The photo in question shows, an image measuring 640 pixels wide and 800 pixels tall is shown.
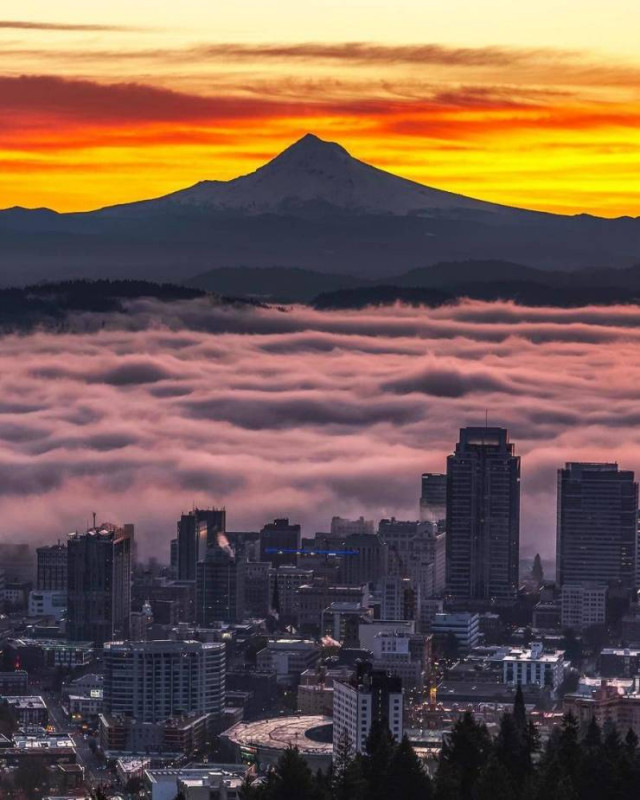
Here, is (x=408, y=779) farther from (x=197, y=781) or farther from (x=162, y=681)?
(x=162, y=681)

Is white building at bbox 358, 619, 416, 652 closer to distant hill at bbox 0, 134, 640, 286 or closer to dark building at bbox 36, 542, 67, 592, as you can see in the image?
dark building at bbox 36, 542, 67, 592

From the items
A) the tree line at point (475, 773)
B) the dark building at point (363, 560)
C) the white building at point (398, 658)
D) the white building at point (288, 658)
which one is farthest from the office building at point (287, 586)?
the tree line at point (475, 773)

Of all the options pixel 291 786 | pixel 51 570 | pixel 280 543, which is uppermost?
pixel 280 543

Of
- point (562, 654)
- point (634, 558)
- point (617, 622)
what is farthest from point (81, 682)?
point (634, 558)

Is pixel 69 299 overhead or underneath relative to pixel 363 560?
overhead

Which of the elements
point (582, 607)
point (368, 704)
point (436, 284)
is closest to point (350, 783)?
point (368, 704)

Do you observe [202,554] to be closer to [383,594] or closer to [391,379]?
[383,594]

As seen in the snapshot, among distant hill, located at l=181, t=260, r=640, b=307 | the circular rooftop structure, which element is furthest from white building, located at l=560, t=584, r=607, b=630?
A: distant hill, located at l=181, t=260, r=640, b=307
